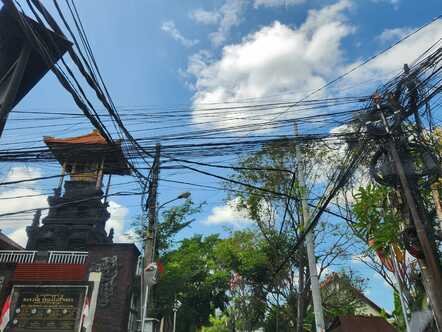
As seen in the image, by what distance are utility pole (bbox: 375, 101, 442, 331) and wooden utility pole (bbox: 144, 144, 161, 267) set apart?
591 cm

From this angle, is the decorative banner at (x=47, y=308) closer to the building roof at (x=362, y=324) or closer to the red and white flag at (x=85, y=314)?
the red and white flag at (x=85, y=314)

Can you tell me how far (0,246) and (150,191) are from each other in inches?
512

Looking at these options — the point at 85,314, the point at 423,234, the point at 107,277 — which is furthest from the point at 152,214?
the point at 107,277

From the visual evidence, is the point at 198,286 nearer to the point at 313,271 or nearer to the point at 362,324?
the point at 313,271

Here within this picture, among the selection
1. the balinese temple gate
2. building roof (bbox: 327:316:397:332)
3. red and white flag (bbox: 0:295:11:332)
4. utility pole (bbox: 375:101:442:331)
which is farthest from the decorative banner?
utility pole (bbox: 375:101:442:331)

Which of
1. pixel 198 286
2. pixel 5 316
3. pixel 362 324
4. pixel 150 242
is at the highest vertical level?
pixel 198 286

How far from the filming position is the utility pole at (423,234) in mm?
6191

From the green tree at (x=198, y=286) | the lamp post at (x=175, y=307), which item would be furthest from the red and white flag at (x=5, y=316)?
the lamp post at (x=175, y=307)

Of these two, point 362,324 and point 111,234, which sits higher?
point 111,234

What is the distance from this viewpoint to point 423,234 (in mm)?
6613

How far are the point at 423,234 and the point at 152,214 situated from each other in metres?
6.68

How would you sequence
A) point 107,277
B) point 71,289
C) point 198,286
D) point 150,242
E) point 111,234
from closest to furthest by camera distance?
point 150,242 → point 71,289 → point 107,277 → point 111,234 → point 198,286

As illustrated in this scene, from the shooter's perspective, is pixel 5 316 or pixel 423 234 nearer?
pixel 423 234

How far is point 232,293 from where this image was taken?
27219mm
